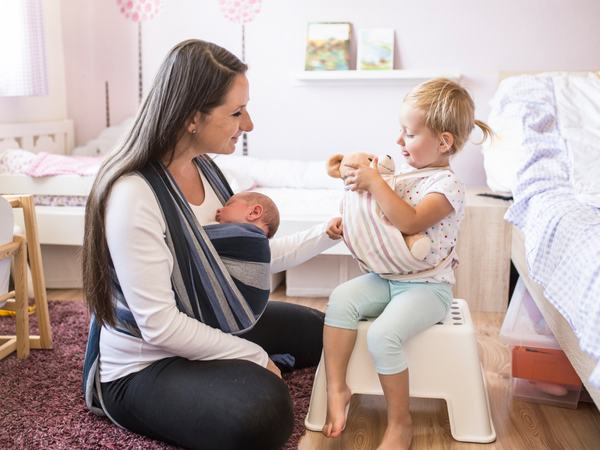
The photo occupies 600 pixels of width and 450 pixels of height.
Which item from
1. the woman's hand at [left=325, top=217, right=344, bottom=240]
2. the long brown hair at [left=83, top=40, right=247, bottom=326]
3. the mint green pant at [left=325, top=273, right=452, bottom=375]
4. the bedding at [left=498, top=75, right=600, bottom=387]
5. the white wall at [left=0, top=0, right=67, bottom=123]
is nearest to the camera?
the bedding at [left=498, top=75, right=600, bottom=387]

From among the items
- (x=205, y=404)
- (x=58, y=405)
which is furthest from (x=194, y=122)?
(x=58, y=405)

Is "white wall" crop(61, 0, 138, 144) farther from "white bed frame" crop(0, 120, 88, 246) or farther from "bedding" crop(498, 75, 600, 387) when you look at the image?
"bedding" crop(498, 75, 600, 387)

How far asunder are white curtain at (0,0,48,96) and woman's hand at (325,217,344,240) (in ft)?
5.86

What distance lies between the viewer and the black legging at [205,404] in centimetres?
134

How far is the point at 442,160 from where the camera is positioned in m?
1.60

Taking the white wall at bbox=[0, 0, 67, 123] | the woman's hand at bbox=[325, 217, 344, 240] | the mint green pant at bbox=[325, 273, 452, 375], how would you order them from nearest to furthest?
the mint green pant at bbox=[325, 273, 452, 375]
the woman's hand at bbox=[325, 217, 344, 240]
the white wall at bbox=[0, 0, 67, 123]

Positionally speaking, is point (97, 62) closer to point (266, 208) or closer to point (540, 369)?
point (266, 208)

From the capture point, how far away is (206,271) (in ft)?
4.75

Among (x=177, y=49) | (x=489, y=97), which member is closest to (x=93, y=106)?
(x=489, y=97)

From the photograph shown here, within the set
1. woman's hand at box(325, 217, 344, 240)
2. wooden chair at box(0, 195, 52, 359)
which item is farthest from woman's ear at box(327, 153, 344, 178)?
wooden chair at box(0, 195, 52, 359)

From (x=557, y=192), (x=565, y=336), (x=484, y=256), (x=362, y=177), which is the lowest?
(x=484, y=256)

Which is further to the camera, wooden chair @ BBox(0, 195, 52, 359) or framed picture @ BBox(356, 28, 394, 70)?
framed picture @ BBox(356, 28, 394, 70)

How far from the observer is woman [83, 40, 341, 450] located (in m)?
1.35

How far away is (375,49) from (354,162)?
1.83 meters
